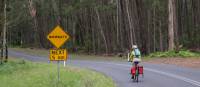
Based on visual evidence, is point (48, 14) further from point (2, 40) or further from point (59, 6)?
point (2, 40)

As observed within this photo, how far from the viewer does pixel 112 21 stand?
64.9 metres

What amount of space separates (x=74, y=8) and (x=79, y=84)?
134 feet

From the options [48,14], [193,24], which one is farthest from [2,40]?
[48,14]

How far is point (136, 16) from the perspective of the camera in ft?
164

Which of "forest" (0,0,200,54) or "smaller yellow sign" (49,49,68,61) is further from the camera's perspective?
"forest" (0,0,200,54)

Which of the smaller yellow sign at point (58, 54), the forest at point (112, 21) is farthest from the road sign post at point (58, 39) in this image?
the forest at point (112, 21)

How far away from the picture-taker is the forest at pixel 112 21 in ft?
166

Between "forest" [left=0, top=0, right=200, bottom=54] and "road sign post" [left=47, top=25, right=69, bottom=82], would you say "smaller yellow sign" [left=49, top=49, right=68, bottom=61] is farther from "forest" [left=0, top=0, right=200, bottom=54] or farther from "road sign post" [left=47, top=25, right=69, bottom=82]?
"forest" [left=0, top=0, right=200, bottom=54]

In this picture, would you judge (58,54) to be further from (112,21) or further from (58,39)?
(112,21)

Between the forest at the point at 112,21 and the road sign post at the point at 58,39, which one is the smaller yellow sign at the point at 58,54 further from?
the forest at the point at 112,21

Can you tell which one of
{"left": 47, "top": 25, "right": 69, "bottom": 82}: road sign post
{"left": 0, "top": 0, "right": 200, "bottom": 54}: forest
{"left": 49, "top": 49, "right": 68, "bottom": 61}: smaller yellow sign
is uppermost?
{"left": 0, "top": 0, "right": 200, "bottom": 54}: forest

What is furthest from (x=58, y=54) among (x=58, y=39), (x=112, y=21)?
(x=112, y=21)

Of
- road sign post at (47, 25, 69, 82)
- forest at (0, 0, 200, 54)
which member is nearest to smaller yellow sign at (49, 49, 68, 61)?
road sign post at (47, 25, 69, 82)

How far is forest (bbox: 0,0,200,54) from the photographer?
50531mm
